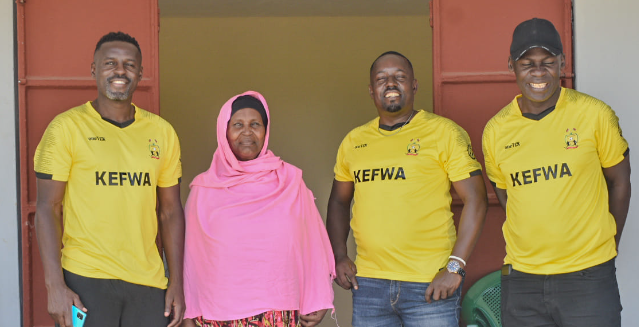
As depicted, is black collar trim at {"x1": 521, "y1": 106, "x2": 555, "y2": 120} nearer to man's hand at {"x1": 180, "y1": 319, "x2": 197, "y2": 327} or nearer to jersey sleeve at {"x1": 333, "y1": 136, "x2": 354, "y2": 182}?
jersey sleeve at {"x1": 333, "y1": 136, "x2": 354, "y2": 182}

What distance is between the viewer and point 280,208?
3160 millimetres

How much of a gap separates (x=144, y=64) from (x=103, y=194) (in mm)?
1169

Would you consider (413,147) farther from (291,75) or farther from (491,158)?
(291,75)

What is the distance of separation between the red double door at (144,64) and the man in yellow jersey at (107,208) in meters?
0.75

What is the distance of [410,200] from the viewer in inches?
123

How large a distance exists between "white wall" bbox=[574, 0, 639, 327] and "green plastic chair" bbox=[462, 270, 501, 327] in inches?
26.3

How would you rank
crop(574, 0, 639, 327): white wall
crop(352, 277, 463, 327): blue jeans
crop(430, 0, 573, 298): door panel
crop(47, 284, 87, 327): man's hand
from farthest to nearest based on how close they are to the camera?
crop(430, 0, 573, 298): door panel → crop(574, 0, 639, 327): white wall → crop(352, 277, 463, 327): blue jeans → crop(47, 284, 87, 327): man's hand

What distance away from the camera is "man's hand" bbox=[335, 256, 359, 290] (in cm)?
330

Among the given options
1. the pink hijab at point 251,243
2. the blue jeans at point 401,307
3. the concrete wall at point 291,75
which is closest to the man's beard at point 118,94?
the pink hijab at point 251,243

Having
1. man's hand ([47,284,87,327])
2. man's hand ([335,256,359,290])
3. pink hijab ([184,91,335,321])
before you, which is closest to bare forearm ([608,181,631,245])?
man's hand ([335,256,359,290])

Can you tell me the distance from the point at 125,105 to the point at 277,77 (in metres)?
3.89

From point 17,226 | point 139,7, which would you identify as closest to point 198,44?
point 139,7

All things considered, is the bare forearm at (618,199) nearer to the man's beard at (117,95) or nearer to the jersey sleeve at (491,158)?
the jersey sleeve at (491,158)

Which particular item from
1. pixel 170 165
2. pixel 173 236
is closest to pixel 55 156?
pixel 170 165
